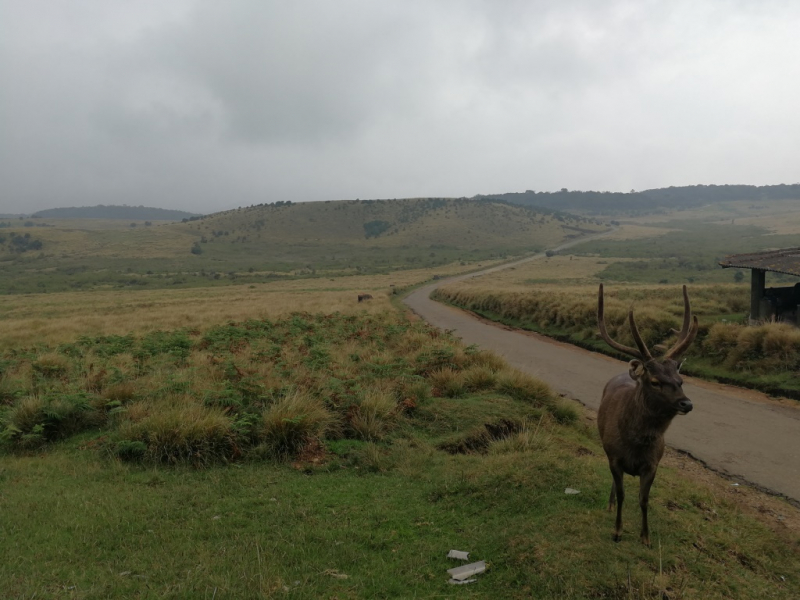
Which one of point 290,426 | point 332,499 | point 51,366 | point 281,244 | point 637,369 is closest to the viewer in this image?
point 637,369

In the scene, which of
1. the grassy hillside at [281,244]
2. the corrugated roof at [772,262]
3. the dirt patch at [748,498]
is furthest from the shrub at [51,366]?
the grassy hillside at [281,244]

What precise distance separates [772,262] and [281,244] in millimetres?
134310

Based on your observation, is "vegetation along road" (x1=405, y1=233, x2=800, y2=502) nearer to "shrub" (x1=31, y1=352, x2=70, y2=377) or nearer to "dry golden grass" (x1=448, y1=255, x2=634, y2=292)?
"shrub" (x1=31, y1=352, x2=70, y2=377)

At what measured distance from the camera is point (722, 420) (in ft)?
33.2

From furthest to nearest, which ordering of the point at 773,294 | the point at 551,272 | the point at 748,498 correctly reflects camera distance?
the point at 551,272 < the point at 773,294 < the point at 748,498

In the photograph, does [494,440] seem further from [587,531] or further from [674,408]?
[674,408]

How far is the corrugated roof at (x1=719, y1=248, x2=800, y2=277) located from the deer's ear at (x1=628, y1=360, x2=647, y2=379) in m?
15.0

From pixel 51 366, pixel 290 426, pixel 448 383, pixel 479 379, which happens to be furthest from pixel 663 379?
pixel 51 366

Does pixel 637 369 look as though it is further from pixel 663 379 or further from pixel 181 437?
pixel 181 437

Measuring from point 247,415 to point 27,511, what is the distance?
2.98m

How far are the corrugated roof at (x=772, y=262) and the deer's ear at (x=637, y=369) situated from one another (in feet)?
49.3

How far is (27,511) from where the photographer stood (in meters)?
5.29

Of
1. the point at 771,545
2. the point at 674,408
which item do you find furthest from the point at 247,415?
the point at 771,545

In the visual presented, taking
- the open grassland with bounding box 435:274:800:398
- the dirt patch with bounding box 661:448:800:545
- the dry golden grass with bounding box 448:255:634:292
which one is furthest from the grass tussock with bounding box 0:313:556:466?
the dry golden grass with bounding box 448:255:634:292
